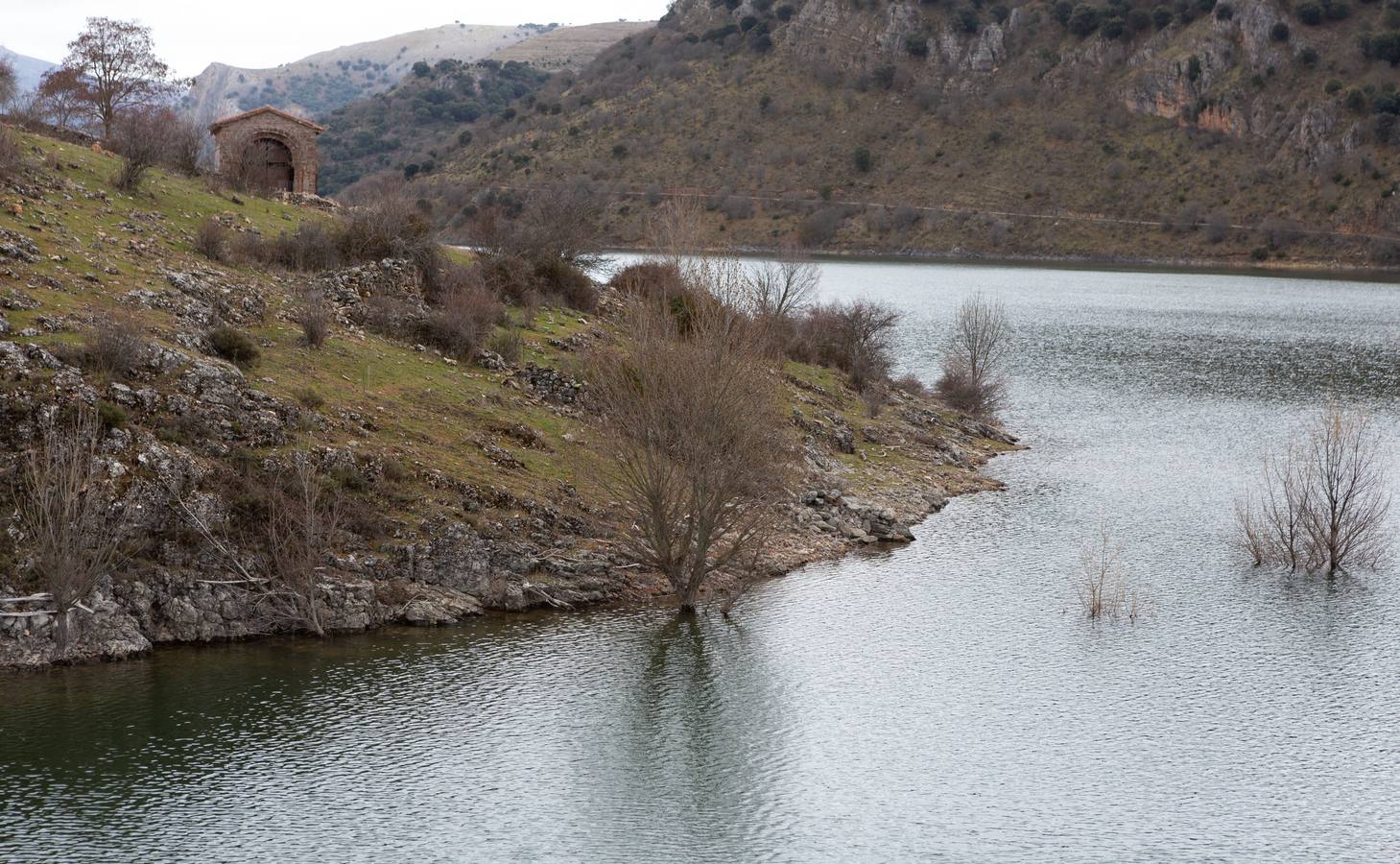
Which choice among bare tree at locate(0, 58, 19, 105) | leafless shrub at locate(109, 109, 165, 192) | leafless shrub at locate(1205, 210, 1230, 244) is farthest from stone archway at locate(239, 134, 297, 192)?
leafless shrub at locate(1205, 210, 1230, 244)

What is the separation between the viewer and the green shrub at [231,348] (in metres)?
34.3

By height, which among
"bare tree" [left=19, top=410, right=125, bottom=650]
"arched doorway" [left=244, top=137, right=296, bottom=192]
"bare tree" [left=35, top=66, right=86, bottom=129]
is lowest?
"bare tree" [left=19, top=410, right=125, bottom=650]

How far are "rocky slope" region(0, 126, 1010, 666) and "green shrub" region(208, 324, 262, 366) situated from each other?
36 cm

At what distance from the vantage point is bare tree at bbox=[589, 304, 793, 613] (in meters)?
30.9

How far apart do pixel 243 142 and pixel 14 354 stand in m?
31.4

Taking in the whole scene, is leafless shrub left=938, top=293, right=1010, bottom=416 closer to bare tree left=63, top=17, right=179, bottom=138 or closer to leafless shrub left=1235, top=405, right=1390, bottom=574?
leafless shrub left=1235, top=405, right=1390, bottom=574

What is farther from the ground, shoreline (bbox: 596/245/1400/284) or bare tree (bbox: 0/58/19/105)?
bare tree (bbox: 0/58/19/105)

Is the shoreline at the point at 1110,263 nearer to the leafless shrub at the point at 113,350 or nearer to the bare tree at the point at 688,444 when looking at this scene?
the bare tree at the point at 688,444

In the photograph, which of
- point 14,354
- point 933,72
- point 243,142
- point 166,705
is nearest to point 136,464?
point 14,354

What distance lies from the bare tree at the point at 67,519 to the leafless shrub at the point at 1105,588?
2278 centimetres

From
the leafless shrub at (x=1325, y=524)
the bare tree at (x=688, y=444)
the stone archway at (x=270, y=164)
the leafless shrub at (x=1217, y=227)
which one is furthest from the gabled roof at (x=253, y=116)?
the leafless shrub at (x=1217, y=227)

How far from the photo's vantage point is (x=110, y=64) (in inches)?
2280

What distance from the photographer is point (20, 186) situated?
38.9m

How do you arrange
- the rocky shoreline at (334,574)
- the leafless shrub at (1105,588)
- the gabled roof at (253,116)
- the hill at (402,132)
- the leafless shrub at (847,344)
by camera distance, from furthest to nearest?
the hill at (402,132)
the leafless shrub at (847,344)
the gabled roof at (253,116)
the leafless shrub at (1105,588)
the rocky shoreline at (334,574)
